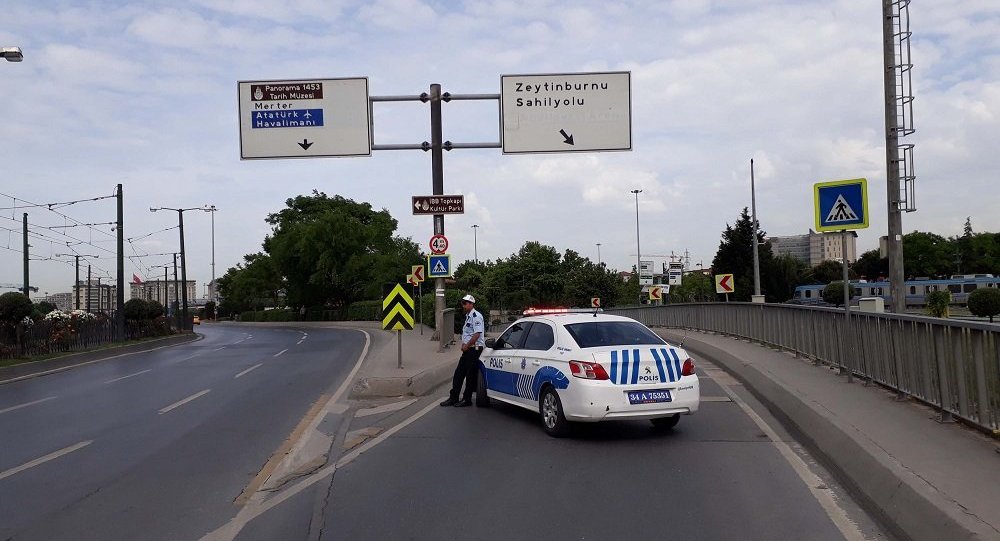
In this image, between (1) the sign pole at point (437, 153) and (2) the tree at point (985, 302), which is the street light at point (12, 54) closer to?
(1) the sign pole at point (437, 153)

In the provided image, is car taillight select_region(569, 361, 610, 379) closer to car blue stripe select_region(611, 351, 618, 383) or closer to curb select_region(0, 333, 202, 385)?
car blue stripe select_region(611, 351, 618, 383)

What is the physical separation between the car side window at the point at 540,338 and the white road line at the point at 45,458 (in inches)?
224

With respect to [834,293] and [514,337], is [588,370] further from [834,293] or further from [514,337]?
[834,293]

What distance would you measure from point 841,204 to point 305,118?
1296 cm

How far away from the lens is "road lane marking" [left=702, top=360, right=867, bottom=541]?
5.82m

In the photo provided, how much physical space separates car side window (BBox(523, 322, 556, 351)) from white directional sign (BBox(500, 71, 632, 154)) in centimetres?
964

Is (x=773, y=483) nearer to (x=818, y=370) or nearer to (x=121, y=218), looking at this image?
(x=818, y=370)

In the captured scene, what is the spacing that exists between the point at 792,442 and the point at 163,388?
12490 mm

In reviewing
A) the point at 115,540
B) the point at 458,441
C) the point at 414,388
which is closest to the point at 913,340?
the point at 458,441

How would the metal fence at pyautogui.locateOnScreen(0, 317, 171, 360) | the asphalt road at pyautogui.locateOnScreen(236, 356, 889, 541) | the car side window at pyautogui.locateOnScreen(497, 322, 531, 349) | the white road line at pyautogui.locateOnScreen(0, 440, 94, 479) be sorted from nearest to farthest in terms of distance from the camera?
the asphalt road at pyautogui.locateOnScreen(236, 356, 889, 541)
the white road line at pyautogui.locateOnScreen(0, 440, 94, 479)
the car side window at pyautogui.locateOnScreen(497, 322, 531, 349)
the metal fence at pyautogui.locateOnScreen(0, 317, 171, 360)

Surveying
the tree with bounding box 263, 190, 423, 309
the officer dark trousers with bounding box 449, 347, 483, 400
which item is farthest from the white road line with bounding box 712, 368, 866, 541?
the tree with bounding box 263, 190, 423, 309

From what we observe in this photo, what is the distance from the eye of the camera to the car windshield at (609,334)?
31.9 ft

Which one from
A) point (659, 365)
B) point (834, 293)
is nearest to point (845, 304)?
point (659, 365)

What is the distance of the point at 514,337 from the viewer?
37.6ft
